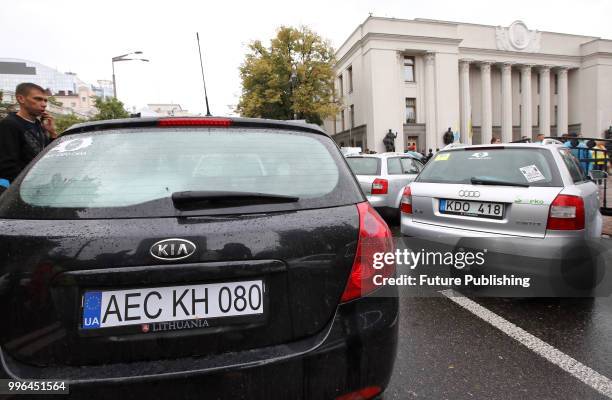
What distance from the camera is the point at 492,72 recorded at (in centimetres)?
4188

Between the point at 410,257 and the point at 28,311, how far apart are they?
4.27m

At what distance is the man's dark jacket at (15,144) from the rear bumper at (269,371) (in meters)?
2.96

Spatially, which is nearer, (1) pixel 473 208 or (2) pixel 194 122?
(2) pixel 194 122

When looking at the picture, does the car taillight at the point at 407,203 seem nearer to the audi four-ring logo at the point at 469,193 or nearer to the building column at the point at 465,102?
the audi four-ring logo at the point at 469,193

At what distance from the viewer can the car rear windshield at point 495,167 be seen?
3.63 meters

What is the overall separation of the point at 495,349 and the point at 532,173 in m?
1.79

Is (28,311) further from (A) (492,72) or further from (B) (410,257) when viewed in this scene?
(A) (492,72)

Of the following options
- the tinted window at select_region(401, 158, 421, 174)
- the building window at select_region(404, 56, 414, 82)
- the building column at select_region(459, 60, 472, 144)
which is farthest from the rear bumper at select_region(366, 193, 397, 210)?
the building column at select_region(459, 60, 472, 144)

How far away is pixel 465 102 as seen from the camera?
3859 centimetres

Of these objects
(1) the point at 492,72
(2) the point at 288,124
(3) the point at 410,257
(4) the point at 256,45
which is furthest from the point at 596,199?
(1) the point at 492,72

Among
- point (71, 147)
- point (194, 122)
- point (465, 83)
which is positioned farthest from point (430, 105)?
point (71, 147)

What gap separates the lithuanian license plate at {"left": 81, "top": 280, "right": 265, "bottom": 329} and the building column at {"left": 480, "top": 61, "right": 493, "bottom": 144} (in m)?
42.4

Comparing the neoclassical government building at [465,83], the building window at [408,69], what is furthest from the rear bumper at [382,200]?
the building window at [408,69]

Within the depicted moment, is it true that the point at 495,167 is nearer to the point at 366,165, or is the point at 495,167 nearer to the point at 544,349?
the point at 544,349
